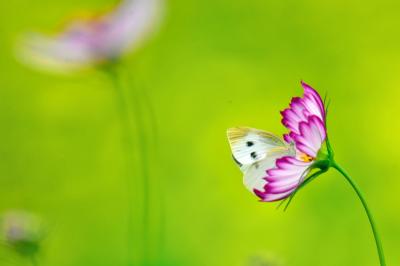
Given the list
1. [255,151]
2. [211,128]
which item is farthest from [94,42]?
[211,128]

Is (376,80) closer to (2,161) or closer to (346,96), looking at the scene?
(346,96)

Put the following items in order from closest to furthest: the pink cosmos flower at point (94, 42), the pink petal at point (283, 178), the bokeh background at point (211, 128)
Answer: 1. the pink petal at point (283, 178)
2. the pink cosmos flower at point (94, 42)
3. the bokeh background at point (211, 128)

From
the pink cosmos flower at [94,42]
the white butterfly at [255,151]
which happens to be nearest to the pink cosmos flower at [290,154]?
the white butterfly at [255,151]

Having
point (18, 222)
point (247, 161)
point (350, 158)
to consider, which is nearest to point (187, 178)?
point (350, 158)

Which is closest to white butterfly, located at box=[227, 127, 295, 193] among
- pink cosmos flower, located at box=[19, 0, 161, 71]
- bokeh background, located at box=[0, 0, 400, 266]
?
pink cosmos flower, located at box=[19, 0, 161, 71]

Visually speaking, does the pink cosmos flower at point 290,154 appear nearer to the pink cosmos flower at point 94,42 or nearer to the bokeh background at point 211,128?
the pink cosmos flower at point 94,42

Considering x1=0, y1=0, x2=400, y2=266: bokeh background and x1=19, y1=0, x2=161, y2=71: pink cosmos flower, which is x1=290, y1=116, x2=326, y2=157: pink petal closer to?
x1=19, y1=0, x2=161, y2=71: pink cosmos flower

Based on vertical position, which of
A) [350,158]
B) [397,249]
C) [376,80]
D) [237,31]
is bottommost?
[397,249]
